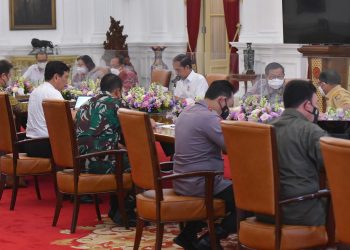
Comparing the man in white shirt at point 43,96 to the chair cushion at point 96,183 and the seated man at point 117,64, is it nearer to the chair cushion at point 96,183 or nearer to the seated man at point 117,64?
the chair cushion at point 96,183

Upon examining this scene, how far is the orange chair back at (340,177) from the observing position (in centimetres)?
400

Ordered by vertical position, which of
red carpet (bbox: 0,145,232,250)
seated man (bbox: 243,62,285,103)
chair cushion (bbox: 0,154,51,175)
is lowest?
red carpet (bbox: 0,145,232,250)

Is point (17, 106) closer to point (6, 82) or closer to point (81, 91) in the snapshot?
point (6, 82)

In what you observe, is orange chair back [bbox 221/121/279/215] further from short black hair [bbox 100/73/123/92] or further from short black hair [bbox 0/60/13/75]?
short black hair [bbox 0/60/13/75]

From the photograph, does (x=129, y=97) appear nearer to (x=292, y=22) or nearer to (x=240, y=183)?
(x=240, y=183)

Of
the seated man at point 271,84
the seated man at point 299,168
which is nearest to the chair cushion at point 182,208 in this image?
the seated man at point 299,168

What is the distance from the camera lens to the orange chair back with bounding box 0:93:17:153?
7680 millimetres

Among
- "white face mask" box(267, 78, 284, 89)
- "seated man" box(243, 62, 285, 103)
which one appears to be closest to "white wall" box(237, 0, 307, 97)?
"seated man" box(243, 62, 285, 103)

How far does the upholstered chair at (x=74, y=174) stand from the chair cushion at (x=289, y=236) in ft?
6.73

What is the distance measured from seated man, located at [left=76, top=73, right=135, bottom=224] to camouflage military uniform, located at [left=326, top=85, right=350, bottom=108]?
6.22 feet

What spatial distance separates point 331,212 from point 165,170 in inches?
81.8

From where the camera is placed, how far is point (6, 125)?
7781mm

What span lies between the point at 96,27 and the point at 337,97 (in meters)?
11.9

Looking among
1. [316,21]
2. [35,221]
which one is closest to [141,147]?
[35,221]
